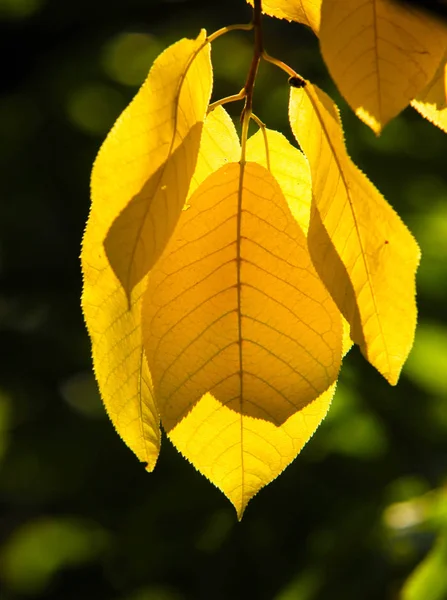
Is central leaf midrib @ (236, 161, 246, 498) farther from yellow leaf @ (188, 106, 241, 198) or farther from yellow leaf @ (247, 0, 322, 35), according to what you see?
yellow leaf @ (247, 0, 322, 35)

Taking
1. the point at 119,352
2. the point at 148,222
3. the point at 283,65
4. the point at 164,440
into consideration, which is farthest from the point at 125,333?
the point at 164,440

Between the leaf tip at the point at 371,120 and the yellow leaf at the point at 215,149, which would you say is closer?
the leaf tip at the point at 371,120

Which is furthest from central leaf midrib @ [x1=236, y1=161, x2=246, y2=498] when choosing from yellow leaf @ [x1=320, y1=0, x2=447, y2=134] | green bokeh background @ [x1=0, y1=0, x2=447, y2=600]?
green bokeh background @ [x1=0, y1=0, x2=447, y2=600]

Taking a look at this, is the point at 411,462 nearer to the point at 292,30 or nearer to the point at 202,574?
the point at 202,574

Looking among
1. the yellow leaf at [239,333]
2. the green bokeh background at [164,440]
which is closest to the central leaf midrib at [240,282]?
the yellow leaf at [239,333]

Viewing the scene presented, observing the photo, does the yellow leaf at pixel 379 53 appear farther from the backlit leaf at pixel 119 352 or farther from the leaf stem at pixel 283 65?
the backlit leaf at pixel 119 352

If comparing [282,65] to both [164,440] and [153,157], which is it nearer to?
[153,157]

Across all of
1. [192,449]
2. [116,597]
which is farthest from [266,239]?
[116,597]
